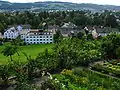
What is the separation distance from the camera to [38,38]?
182ft

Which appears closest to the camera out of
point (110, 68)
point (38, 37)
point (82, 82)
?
point (82, 82)

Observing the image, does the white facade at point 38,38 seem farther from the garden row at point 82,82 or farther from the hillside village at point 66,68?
the garden row at point 82,82

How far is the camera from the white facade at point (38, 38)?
5522 centimetres

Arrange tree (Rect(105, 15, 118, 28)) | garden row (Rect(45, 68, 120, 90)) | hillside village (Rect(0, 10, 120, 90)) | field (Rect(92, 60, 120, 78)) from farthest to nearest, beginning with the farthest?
tree (Rect(105, 15, 118, 28))
field (Rect(92, 60, 120, 78))
hillside village (Rect(0, 10, 120, 90))
garden row (Rect(45, 68, 120, 90))

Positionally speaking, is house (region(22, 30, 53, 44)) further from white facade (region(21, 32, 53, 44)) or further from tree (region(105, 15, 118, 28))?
tree (region(105, 15, 118, 28))

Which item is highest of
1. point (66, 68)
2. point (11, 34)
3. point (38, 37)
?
point (66, 68)

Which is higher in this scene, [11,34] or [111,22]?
[111,22]

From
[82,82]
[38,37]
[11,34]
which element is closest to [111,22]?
[38,37]

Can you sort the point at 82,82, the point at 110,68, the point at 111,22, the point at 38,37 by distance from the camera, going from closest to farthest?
the point at 82,82 → the point at 110,68 → the point at 38,37 → the point at 111,22

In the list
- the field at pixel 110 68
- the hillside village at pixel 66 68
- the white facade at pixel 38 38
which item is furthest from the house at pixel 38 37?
the field at pixel 110 68

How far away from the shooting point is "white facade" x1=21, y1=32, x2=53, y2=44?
2174 inches

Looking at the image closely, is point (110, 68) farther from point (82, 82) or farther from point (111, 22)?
point (111, 22)

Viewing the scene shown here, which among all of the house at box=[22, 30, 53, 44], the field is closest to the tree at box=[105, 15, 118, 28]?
the house at box=[22, 30, 53, 44]

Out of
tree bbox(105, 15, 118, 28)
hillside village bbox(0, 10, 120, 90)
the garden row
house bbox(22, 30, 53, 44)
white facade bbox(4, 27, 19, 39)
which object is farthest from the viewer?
tree bbox(105, 15, 118, 28)
